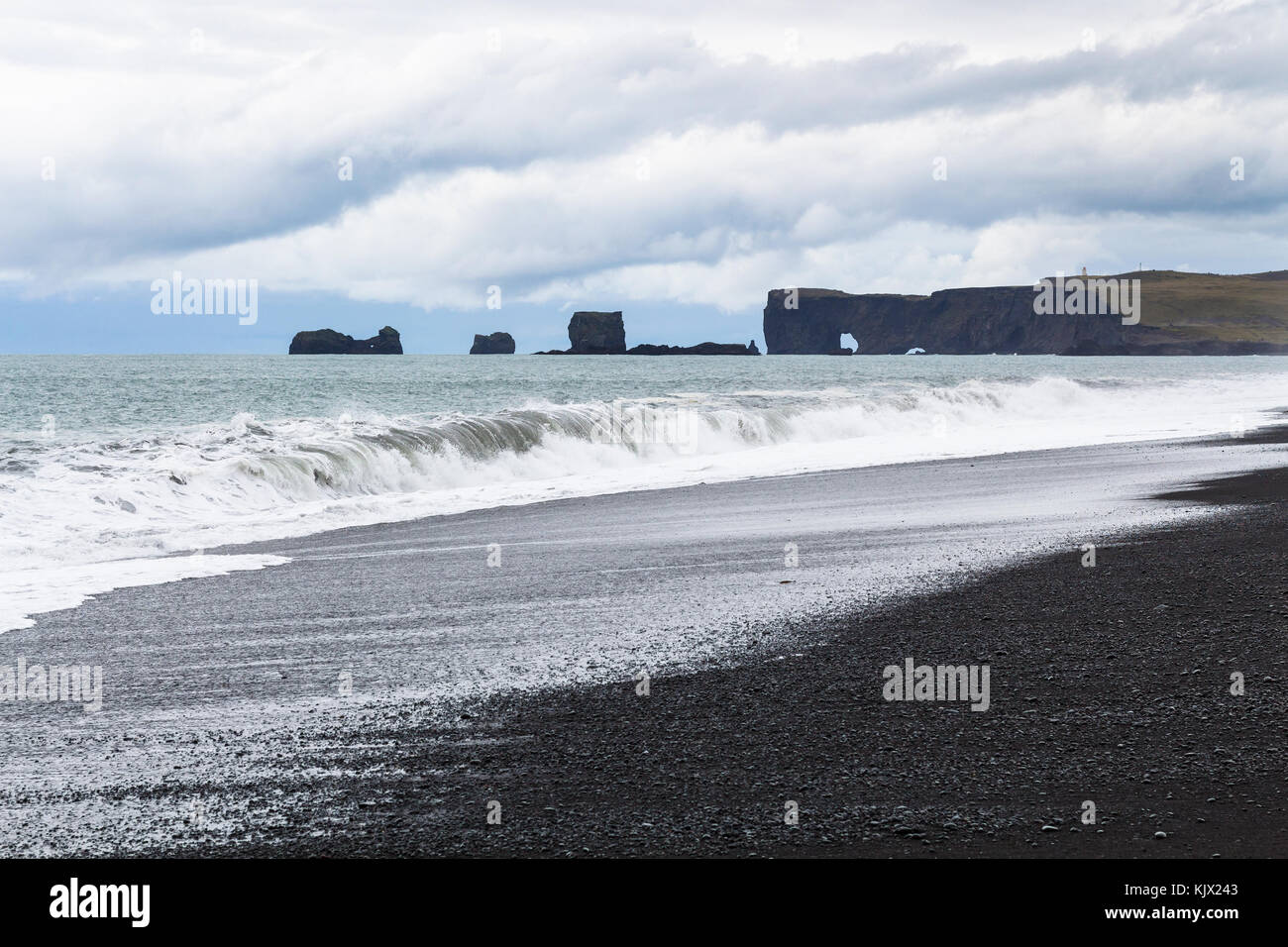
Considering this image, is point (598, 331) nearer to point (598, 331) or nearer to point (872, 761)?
point (598, 331)

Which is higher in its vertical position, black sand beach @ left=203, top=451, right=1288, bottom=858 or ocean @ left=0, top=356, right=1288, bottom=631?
ocean @ left=0, top=356, right=1288, bottom=631

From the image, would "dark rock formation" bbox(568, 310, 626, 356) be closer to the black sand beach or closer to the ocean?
the ocean

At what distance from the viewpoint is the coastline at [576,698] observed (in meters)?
4.07

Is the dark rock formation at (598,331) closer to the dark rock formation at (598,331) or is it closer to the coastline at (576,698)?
the dark rock formation at (598,331)

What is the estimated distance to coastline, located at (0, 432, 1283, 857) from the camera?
4.07m

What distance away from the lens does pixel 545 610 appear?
7.98 m

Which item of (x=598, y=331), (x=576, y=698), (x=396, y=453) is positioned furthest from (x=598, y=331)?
(x=576, y=698)

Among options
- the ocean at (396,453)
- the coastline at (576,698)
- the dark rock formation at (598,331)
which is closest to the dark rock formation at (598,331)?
the dark rock formation at (598,331)

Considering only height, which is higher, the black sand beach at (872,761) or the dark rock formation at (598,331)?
the dark rock formation at (598,331)

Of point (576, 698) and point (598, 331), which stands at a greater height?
point (598, 331)

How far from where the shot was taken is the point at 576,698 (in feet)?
18.6

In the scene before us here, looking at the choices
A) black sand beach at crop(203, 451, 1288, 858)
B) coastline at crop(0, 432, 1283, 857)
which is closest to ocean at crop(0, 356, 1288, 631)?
coastline at crop(0, 432, 1283, 857)

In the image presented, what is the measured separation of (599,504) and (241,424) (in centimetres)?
1150
